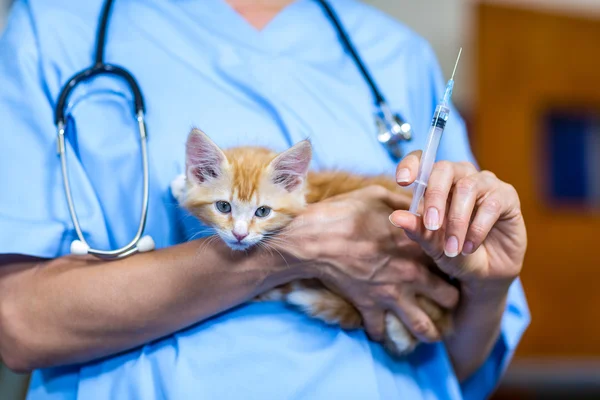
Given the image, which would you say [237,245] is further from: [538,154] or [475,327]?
[538,154]

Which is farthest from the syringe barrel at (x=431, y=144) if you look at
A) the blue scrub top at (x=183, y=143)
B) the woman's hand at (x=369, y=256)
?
the blue scrub top at (x=183, y=143)

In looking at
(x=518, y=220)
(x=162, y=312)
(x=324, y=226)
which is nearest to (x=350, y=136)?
(x=324, y=226)

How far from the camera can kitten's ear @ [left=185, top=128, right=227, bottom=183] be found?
79 cm

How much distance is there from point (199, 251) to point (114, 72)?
12.7 inches

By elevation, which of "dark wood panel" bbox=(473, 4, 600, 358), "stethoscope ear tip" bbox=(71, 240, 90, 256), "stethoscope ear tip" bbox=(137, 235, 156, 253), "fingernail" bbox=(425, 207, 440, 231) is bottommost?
"dark wood panel" bbox=(473, 4, 600, 358)

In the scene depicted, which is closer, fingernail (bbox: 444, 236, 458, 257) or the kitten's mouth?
fingernail (bbox: 444, 236, 458, 257)

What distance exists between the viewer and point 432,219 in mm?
673

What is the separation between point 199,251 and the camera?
31.3 inches

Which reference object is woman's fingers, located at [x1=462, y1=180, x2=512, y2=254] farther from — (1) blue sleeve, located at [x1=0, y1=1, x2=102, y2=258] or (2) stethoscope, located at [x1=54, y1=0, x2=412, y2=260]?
(1) blue sleeve, located at [x1=0, y1=1, x2=102, y2=258]

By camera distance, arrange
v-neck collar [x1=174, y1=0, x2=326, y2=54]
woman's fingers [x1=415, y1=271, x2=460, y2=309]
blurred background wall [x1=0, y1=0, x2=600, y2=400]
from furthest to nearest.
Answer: blurred background wall [x1=0, y1=0, x2=600, y2=400] < v-neck collar [x1=174, y1=0, x2=326, y2=54] < woman's fingers [x1=415, y1=271, x2=460, y2=309]

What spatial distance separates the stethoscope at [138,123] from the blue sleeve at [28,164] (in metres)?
0.03

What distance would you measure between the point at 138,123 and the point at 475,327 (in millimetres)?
642

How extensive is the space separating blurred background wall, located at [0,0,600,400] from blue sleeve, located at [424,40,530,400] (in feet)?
5.96

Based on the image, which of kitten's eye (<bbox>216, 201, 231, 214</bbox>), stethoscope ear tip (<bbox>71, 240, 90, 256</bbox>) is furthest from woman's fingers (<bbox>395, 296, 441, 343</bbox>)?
stethoscope ear tip (<bbox>71, 240, 90, 256</bbox>)
